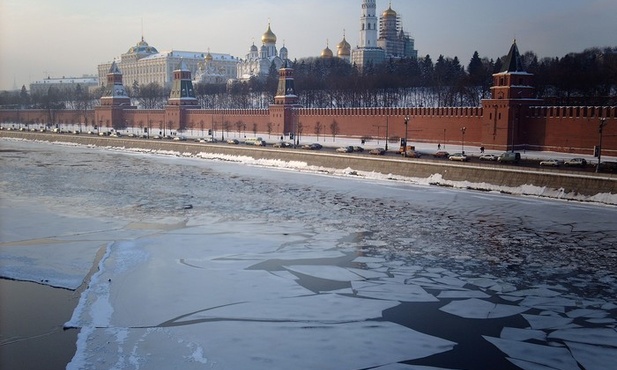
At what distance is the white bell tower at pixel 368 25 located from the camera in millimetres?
63469

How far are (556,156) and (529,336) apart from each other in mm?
16061

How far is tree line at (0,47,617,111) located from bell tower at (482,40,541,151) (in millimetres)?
5802

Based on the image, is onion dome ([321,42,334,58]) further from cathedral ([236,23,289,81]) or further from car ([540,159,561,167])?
car ([540,159,561,167])

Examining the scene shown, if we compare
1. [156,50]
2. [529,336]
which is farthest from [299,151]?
[156,50]

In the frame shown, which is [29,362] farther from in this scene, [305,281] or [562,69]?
[562,69]

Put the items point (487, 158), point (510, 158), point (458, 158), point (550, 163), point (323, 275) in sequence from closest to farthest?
point (323, 275) → point (550, 163) → point (510, 158) → point (458, 158) → point (487, 158)

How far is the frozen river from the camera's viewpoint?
20.6ft

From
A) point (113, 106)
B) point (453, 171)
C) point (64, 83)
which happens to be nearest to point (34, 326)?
point (453, 171)

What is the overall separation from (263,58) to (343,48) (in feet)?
30.3

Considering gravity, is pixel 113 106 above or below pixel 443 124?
above

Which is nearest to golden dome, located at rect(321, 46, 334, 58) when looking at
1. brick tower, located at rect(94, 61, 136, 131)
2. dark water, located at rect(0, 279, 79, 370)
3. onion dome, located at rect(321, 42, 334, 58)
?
onion dome, located at rect(321, 42, 334, 58)

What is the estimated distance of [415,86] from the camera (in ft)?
144

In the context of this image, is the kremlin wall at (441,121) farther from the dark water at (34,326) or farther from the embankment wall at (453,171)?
the dark water at (34,326)

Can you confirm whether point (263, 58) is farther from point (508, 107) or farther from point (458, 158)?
point (458, 158)
